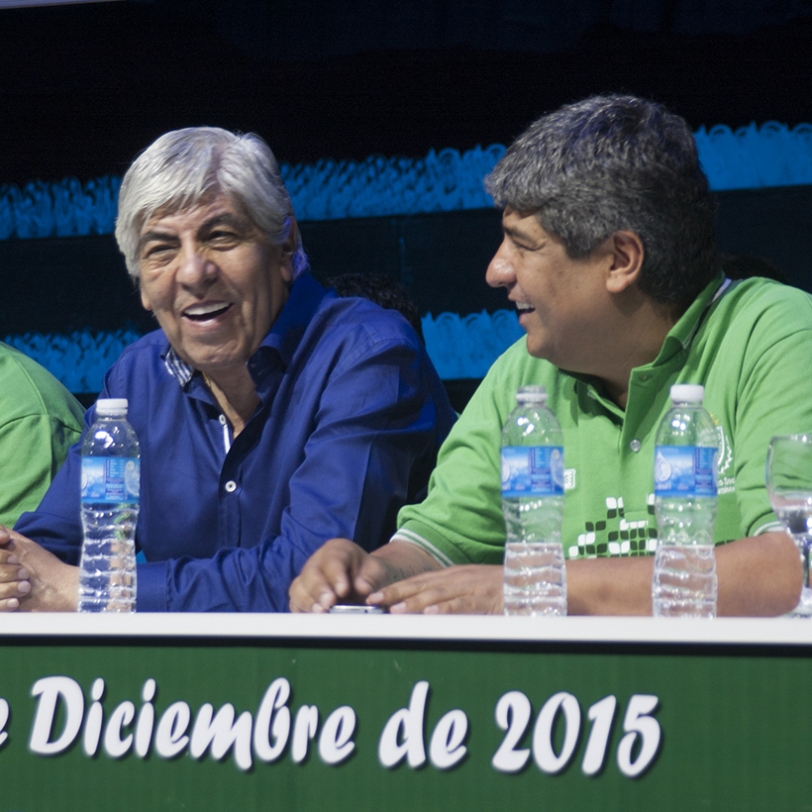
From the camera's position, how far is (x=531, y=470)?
128cm

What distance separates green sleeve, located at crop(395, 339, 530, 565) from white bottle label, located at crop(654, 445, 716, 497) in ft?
1.71

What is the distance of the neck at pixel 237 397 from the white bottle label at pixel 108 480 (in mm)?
646

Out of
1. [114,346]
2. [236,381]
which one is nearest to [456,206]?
[114,346]

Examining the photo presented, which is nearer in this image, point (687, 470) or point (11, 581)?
point (687, 470)

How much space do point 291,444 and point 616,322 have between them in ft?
1.83

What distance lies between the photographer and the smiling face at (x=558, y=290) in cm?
170

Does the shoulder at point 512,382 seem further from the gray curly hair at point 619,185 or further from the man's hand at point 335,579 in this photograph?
the man's hand at point 335,579

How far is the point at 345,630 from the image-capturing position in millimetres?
1070

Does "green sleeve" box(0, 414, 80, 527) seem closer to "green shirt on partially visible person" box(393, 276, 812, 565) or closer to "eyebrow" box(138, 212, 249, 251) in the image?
"eyebrow" box(138, 212, 249, 251)

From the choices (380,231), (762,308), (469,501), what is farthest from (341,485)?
(380,231)

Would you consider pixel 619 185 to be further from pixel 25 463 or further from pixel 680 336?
pixel 25 463

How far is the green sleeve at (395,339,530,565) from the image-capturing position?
5.81ft

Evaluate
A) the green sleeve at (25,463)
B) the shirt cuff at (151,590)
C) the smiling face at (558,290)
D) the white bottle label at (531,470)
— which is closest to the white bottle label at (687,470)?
the white bottle label at (531,470)

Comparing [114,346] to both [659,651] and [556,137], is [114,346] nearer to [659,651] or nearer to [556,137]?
[556,137]
